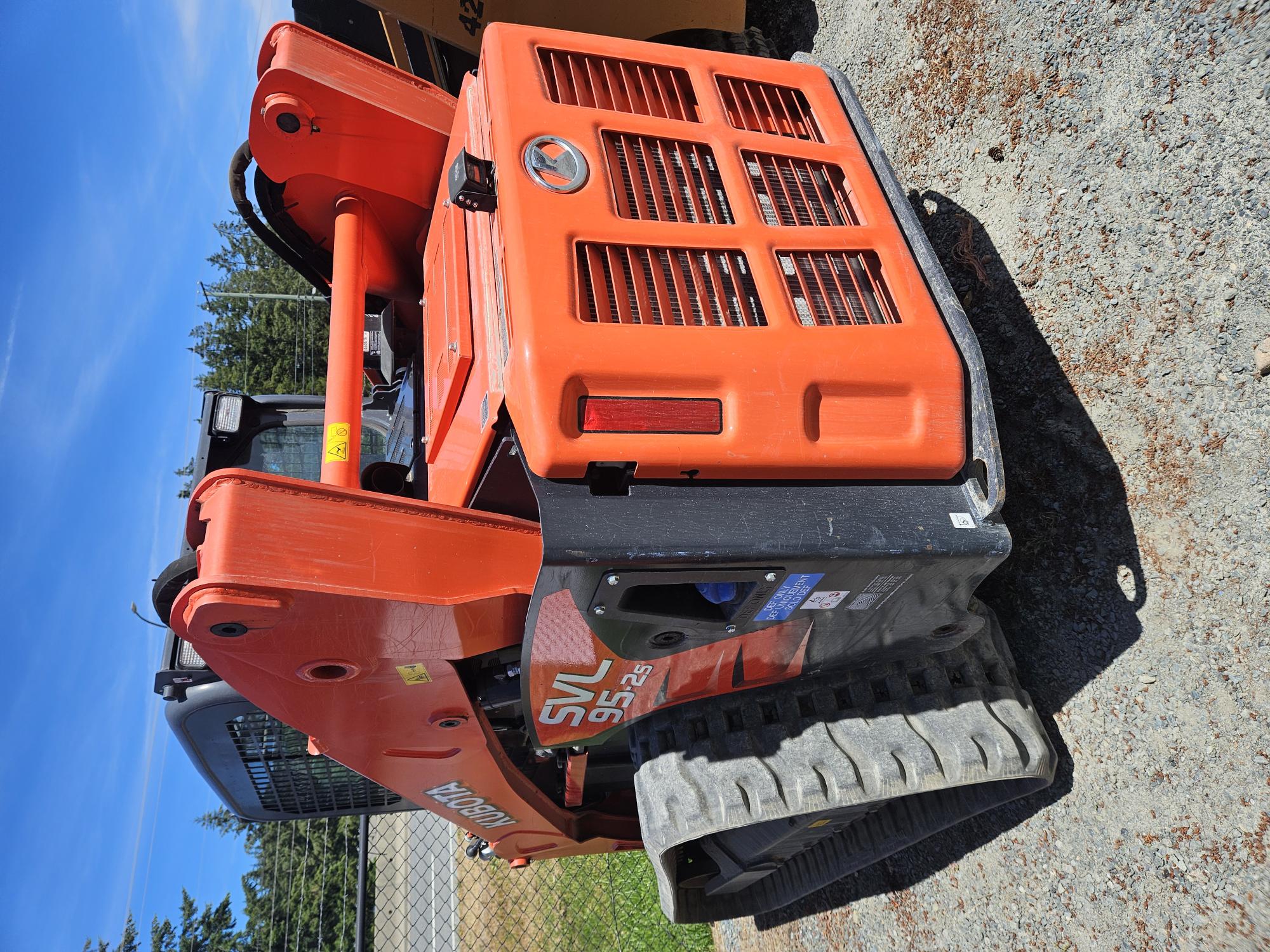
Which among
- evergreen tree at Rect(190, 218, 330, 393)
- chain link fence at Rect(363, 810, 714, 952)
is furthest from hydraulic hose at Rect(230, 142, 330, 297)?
evergreen tree at Rect(190, 218, 330, 393)

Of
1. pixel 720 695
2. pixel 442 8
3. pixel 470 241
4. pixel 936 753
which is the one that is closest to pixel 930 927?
pixel 936 753

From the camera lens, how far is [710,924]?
5.32 metres

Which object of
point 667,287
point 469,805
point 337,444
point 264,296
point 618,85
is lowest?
point 469,805

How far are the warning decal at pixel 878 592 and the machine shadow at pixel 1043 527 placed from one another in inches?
31.4

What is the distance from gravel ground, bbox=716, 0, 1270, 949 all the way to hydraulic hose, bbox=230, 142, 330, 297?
2.77 m

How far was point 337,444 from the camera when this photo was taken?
2.93 meters

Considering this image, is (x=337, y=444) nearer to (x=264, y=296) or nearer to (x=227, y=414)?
(x=227, y=414)

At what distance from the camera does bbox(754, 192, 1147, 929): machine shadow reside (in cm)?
269

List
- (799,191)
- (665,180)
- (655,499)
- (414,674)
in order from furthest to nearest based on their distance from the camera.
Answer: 1. (799,191)
2. (665,180)
3. (414,674)
4. (655,499)

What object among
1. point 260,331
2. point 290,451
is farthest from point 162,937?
point 260,331

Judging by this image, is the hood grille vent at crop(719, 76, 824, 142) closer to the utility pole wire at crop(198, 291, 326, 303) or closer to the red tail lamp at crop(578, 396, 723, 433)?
the red tail lamp at crop(578, 396, 723, 433)

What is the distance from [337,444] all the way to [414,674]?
0.88 m

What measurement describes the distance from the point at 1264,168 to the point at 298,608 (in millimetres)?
2728

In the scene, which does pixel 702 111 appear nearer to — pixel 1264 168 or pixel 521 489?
pixel 521 489
